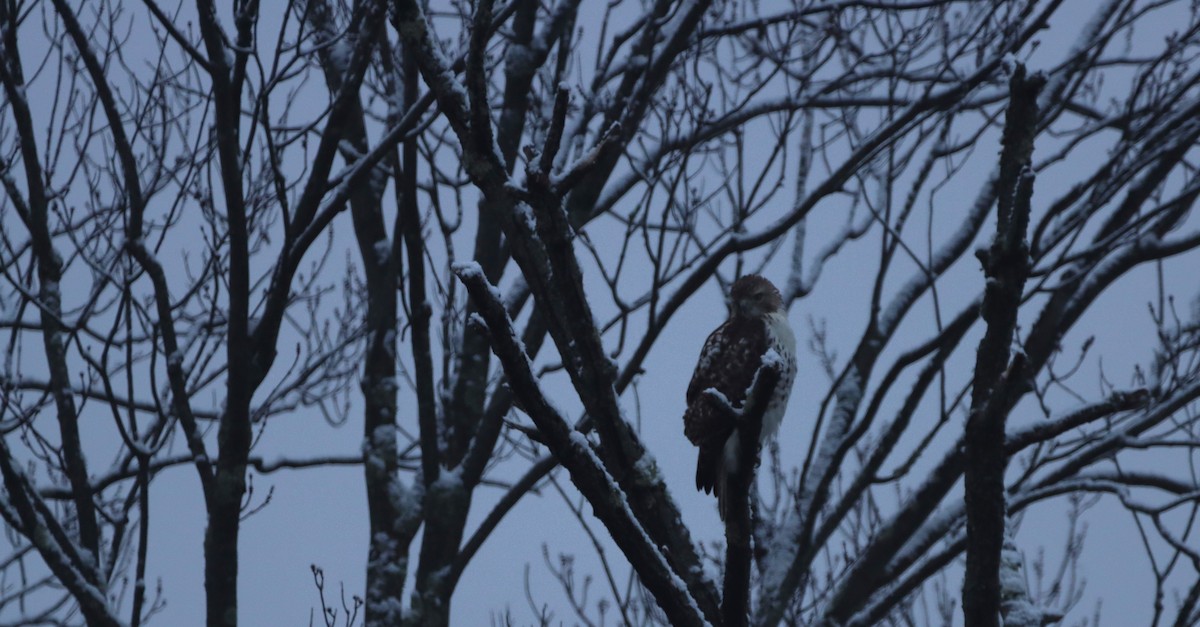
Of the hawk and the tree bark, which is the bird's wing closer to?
the hawk

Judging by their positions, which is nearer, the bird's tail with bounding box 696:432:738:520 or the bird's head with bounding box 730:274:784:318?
the bird's tail with bounding box 696:432:738:520

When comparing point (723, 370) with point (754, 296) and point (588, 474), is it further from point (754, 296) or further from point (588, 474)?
point (588, 474)

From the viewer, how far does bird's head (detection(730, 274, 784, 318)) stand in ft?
15.8

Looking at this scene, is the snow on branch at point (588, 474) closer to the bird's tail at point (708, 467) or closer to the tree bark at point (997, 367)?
the tree bark at point (997, 367)

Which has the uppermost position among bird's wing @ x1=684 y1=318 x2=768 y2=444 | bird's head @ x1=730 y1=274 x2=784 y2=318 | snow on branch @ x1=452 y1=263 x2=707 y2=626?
Result: bird's head @ x1=730 y1=274 x2=784 y2=318

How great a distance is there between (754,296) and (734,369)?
1.80 feet

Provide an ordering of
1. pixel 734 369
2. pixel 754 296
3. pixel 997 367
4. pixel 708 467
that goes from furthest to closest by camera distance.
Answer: pixel 754 296 < pixel 734 369 < pixel 708 467 < pixel 997 367

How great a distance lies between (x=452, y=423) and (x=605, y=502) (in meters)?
3.34

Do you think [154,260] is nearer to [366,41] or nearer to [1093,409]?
[366,41]

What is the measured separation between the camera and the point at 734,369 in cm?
438

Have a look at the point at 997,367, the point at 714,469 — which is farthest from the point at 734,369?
the point at 997,367

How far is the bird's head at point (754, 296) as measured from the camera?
480 centimetres

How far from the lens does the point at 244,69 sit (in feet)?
13.4

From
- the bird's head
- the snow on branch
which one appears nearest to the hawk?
the bird's head
